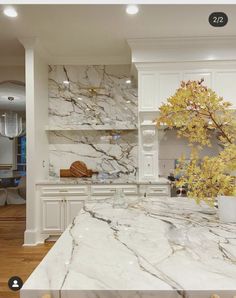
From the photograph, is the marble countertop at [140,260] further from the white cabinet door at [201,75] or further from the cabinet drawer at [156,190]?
the white cabinet door at [201,75]

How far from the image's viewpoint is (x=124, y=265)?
2.74 feet

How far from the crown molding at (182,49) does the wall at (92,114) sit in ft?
2.56

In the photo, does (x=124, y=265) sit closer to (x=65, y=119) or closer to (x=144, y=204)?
(x=144, y=204)

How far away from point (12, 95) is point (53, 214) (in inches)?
181

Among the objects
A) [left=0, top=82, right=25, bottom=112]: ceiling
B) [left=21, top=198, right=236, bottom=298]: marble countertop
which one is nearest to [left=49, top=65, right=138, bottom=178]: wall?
[left=0, top=82, right=25, bottom=112]: ceiling

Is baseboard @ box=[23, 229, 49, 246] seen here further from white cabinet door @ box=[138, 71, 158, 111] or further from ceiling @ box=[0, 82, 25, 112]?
ceiling @ box=[0, 82, 25, 112]

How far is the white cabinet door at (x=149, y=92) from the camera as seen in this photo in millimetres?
3758

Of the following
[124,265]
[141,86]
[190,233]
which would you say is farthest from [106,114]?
[124,265]

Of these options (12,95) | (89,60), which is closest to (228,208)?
(89,60)

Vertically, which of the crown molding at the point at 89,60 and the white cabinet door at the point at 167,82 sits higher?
the crown molding at the point at 89,60

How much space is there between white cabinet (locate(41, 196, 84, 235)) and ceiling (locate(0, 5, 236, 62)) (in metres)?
2.28

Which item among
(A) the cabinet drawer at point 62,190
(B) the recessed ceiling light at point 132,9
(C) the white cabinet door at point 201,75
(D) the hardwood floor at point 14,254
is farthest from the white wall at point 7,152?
(B) the recessed ceiling light at point 132,9

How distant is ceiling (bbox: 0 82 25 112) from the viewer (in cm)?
626

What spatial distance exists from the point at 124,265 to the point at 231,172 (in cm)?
81
